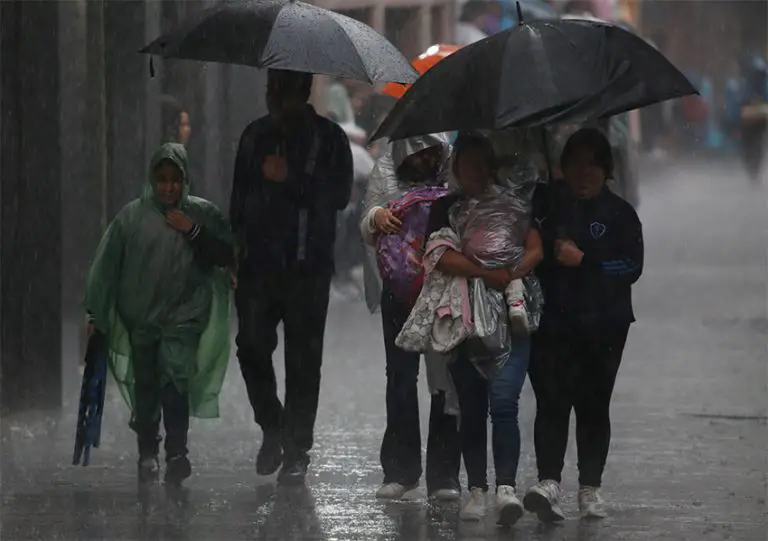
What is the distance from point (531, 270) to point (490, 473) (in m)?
1.68

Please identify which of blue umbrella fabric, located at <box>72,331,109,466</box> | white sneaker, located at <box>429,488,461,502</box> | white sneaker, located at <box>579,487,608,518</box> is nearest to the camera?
white sneaker, located at <box>579,487,608,518</box>

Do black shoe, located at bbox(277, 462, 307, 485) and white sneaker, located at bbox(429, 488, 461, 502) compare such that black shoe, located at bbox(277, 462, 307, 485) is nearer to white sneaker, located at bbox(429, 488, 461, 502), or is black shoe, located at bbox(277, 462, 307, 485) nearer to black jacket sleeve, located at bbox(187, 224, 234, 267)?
white sneaker, located at bbox(429, 488, 461, 502)

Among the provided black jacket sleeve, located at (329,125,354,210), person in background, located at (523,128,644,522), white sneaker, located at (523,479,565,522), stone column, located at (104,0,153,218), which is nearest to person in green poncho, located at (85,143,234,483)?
black jacket sleeve, located at (329,125,354,210)

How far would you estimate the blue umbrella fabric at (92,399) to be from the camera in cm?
1019

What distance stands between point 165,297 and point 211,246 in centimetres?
36

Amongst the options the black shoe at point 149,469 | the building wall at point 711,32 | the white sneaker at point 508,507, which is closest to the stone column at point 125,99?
the black shoe at point 149,469

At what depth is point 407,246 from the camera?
945cm

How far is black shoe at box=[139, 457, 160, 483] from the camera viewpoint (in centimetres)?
1014

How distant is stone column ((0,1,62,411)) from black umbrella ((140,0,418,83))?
2.98 m

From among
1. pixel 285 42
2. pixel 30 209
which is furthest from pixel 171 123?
pixel 285 42

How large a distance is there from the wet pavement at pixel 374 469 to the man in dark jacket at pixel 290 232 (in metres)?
0.55

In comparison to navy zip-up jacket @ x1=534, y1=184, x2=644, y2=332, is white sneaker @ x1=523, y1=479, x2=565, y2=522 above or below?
below

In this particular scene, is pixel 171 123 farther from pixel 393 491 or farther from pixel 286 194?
pixel 393 491

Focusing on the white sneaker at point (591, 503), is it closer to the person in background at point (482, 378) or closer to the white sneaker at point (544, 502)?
the white sneaker at point (544, 502)
